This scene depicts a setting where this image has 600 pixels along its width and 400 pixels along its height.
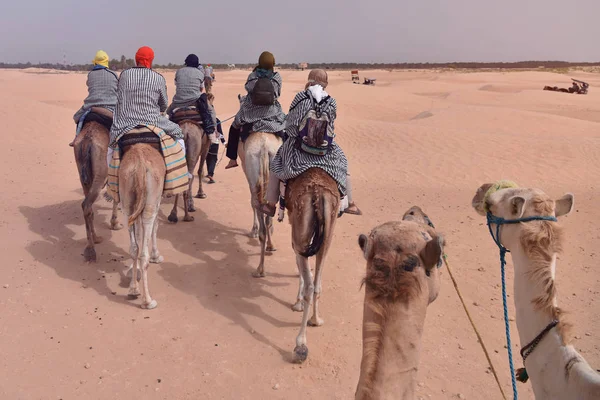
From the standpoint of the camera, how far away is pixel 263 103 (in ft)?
23.0

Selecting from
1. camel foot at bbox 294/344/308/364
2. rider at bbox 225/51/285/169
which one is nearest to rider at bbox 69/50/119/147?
rider at bbox 225/51/285/169

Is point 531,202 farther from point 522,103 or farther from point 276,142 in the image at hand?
point 522,103

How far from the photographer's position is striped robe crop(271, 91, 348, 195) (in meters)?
5.22

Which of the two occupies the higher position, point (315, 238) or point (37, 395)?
point (315, 238)

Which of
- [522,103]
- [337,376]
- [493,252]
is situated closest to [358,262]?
[493,252]

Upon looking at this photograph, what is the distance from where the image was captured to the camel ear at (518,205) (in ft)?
9.10

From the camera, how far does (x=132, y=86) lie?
239 inches

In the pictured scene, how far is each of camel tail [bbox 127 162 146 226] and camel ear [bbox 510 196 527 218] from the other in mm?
4143

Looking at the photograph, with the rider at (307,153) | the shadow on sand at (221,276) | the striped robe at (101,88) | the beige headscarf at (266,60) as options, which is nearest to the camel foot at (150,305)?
the shadow on sand at (221,276)

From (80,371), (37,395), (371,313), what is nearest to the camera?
(371,313)

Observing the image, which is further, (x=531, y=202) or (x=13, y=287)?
(x=13, y=287)

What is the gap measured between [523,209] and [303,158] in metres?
2.79

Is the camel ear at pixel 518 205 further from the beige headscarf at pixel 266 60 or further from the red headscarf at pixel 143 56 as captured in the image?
the red headscarf at pixel 143 56

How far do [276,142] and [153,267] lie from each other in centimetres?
247
